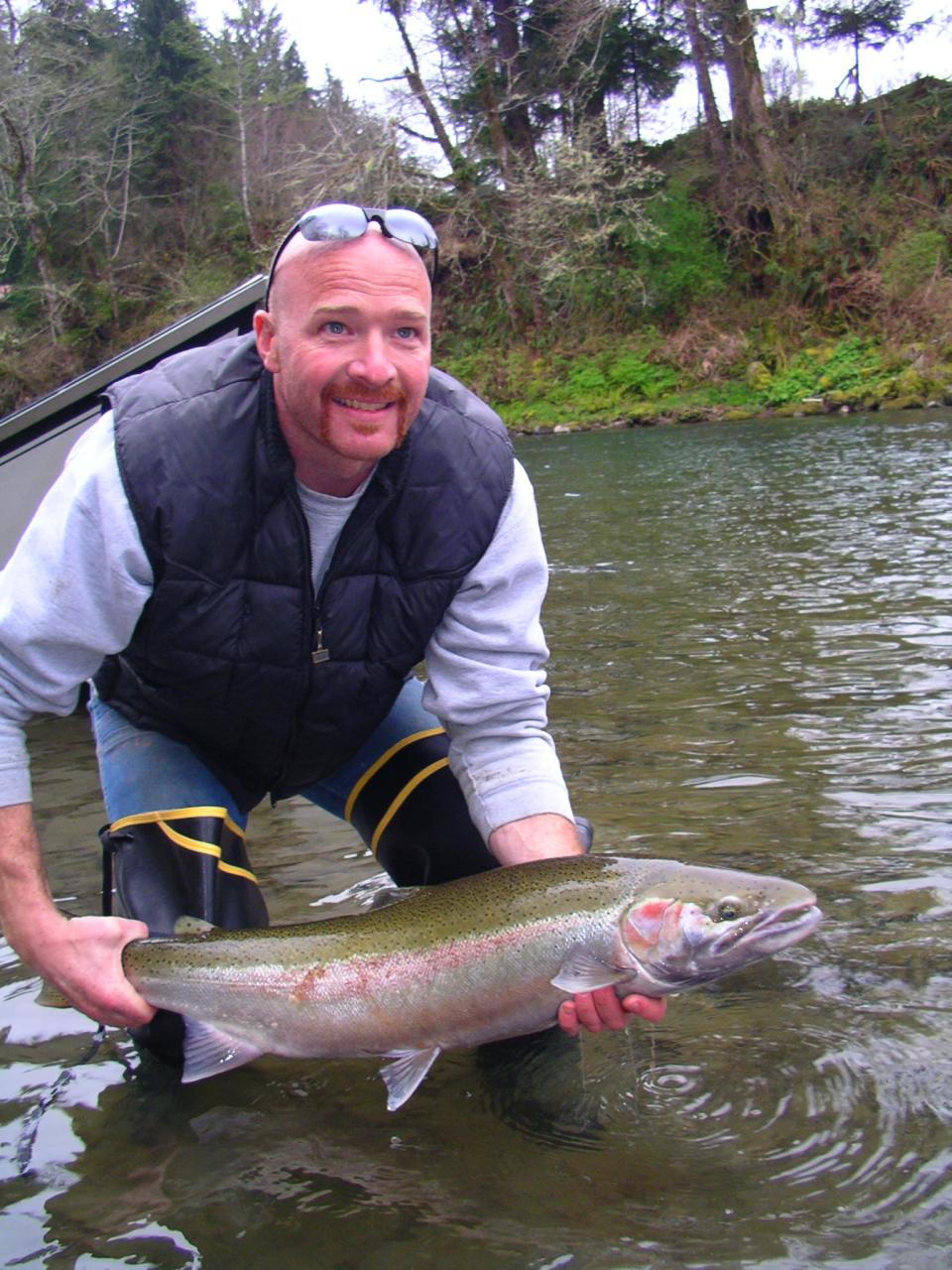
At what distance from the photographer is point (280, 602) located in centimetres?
277

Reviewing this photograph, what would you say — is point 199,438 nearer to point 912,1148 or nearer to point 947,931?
point 912,1148

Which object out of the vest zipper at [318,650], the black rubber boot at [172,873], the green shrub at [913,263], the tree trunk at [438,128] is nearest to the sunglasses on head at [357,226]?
the vest zipper at [318,650]

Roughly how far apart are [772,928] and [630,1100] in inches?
25.6

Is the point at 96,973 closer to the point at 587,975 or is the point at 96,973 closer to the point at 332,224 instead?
the point at 587,975

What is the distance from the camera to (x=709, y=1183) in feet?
7.71

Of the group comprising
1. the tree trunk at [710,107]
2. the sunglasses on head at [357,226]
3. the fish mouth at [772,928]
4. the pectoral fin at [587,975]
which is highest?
the tree trunk at [710,107]

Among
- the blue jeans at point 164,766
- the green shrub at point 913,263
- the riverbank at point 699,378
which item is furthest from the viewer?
the green shrub at point 913,263

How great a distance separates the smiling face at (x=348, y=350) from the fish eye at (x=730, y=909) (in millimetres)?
1201

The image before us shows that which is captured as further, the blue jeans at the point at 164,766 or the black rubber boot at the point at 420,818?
the black rubber boot at the point at 420,818

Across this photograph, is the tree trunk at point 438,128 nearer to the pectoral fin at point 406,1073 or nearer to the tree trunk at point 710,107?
the tree trunk at point 710,107

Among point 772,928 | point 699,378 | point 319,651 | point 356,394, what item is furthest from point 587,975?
point 699,378

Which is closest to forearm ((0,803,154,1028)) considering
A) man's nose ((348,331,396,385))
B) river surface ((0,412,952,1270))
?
river surface ((0,412,952,1270))

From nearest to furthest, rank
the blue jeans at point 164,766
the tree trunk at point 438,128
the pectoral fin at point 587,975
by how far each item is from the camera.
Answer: the pectoral fin at point 587,975
the blue jeans at point 164,766
the tree trunk at point 438,128

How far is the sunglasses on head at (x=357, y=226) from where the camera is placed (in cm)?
269
